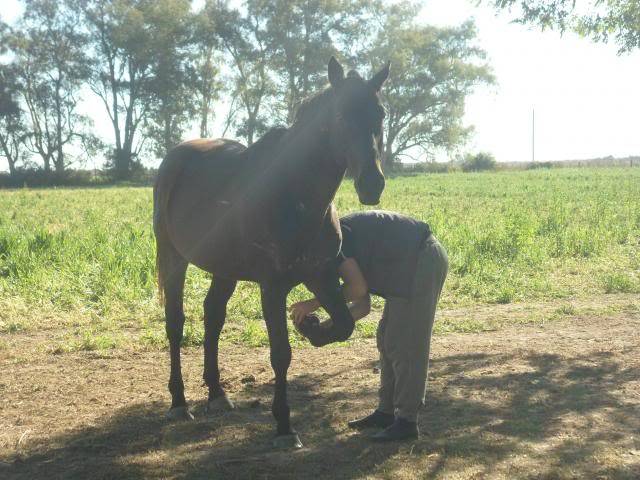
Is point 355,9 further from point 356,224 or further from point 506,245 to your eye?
point 356,224

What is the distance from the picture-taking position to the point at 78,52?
51.2 meters

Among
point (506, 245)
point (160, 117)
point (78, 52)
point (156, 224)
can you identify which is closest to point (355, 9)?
point (160, 117)

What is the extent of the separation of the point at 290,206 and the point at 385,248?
65cm

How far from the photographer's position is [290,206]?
443 centimetres

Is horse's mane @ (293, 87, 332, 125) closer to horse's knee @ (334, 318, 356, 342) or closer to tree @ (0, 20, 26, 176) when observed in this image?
horse's knee @ (334, 318, 356, 342)

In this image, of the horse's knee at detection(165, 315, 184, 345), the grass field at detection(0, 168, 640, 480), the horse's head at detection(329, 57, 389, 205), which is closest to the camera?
the horse's head at detection(329, 57, 389, 205)

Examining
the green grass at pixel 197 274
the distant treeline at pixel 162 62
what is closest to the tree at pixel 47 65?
the distant treeline at pixel 162 62

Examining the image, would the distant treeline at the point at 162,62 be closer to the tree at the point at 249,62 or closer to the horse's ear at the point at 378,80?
the tree at the point at 249,62

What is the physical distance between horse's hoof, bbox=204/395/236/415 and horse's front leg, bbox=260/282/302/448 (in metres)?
0.88

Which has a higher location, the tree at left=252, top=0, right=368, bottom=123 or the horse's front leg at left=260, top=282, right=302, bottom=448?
the tree at left=252, top=0, right=368, bottom=123

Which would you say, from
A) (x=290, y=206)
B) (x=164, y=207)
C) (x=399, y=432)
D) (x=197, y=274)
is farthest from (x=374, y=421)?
(x=197, y=274)

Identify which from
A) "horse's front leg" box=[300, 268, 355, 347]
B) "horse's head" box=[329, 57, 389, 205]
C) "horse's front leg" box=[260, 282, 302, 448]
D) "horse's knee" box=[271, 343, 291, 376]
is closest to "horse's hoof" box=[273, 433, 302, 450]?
"horse's front leg" box=[260, 282, 302, 448]

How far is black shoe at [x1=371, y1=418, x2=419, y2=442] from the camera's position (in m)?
4.43

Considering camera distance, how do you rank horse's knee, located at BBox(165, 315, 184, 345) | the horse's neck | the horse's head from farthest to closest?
horse's knee, located at BBox(165, 315, 184, 345) < the horse's neck < the horse's head
